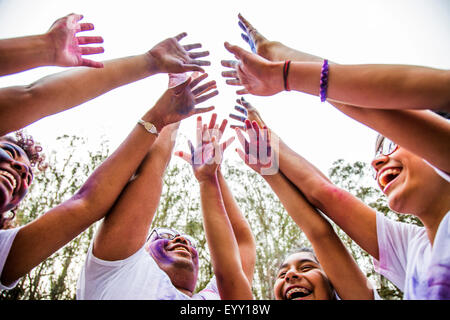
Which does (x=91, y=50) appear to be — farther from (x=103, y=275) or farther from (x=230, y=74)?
(x=103, y=275)

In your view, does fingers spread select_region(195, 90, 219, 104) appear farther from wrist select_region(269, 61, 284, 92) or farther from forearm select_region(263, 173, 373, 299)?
forearm select_region(263, 173, 373, 299)

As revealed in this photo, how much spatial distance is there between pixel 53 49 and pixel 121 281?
4.89 ft

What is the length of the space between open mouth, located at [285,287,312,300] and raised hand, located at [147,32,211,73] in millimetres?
2013

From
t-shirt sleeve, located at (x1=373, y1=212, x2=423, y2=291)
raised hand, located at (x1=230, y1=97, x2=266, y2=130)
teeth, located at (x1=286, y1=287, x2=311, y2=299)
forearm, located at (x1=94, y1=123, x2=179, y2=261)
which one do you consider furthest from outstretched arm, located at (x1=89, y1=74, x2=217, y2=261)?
t-shirt sleeve, located at (x1=373, y1=212, x2=423, y2=291)

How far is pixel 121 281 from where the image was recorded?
1725 mm

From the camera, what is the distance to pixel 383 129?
150 centimetres

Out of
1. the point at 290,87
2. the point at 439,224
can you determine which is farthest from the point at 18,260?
the point at 439,224

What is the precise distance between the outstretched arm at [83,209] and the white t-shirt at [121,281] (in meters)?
0.23

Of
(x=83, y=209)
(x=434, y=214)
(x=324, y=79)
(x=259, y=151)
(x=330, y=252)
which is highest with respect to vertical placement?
(x=324, y=79)

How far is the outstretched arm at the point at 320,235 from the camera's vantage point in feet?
6.31

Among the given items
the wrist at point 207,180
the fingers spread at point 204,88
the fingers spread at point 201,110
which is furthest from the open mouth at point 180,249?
the fingers spread at point 204,88

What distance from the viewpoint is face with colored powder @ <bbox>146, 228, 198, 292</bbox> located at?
7.67 feet

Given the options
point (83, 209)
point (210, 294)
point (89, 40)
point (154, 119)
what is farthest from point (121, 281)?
point (89, 40)
